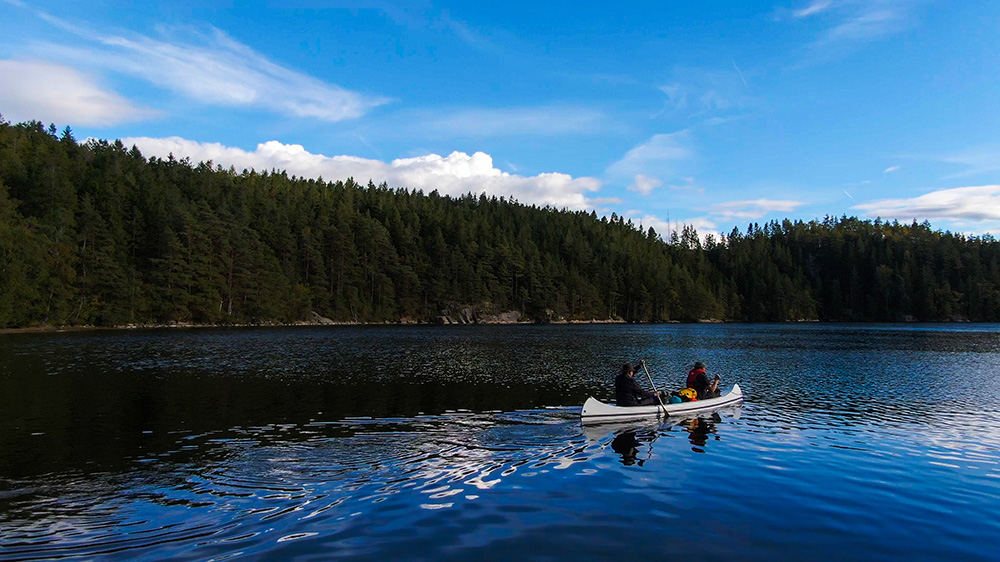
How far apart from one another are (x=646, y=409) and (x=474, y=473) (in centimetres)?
1081

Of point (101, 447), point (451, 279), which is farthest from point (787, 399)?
point (451, 279)

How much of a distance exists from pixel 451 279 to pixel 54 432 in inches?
5384

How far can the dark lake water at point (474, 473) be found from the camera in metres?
10.8

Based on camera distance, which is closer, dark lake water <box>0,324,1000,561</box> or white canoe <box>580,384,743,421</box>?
dark lake water <box>0,324,1000,561</box>

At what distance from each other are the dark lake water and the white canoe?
0.58m

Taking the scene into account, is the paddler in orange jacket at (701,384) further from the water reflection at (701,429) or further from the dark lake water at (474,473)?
the dark lake water at (474,473)

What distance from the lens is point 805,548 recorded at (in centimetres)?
1088

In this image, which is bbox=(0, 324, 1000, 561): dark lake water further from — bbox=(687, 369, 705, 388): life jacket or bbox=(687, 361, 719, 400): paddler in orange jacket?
bbox=(687, 369, 705, 388): life jacket

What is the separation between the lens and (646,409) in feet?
78.3

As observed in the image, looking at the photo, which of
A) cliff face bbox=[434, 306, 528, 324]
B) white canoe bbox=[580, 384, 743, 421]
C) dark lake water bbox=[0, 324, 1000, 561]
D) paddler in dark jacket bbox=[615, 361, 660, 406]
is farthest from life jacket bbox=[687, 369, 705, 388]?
cliff face bbox=[434, 306, 528, 324]

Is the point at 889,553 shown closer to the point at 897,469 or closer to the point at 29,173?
the point at 897,469

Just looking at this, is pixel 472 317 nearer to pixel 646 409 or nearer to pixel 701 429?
pixel 646 409

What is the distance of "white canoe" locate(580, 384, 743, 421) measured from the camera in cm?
2241

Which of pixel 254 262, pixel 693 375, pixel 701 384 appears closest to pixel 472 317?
pixel 254 262
